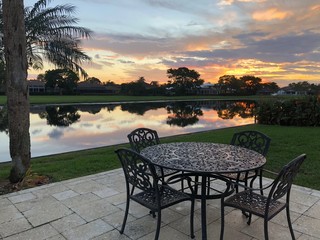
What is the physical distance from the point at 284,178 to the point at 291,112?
1045 centimetres

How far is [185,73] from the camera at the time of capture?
211 ft

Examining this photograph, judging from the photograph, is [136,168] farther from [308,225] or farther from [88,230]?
[308,225]

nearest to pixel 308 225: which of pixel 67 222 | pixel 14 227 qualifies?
pixel 67 222

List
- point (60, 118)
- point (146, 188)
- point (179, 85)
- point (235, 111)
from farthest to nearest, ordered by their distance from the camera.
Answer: point (179, 85)
point (235, 111)
point (60, 118)
point (146, 188)

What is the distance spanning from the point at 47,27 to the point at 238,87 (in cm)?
6434

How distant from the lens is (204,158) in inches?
104

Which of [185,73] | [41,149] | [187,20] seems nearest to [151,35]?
[187,20]

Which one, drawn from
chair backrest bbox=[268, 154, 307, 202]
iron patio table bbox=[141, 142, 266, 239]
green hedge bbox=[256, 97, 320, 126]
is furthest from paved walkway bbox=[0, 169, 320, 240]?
green hedge bbox=[256, 97, 320, 126]

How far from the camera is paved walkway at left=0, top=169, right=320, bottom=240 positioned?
2.53 meters

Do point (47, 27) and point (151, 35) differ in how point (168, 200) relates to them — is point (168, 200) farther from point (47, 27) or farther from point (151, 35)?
point (151, 35)

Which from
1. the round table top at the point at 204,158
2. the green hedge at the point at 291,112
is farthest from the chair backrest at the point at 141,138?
the green hedge at the point at 291,112

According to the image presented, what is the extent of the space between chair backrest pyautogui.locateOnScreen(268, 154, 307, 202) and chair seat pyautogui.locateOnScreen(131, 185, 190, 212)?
0.77 meters

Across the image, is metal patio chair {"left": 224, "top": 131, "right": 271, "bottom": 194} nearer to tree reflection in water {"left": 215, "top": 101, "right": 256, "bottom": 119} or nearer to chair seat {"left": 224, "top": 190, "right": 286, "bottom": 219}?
chair seat {"left": 224, "top": 190, "right": 286, "bottom": 219}

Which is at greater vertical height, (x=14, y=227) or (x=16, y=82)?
(x=16, y=82)
